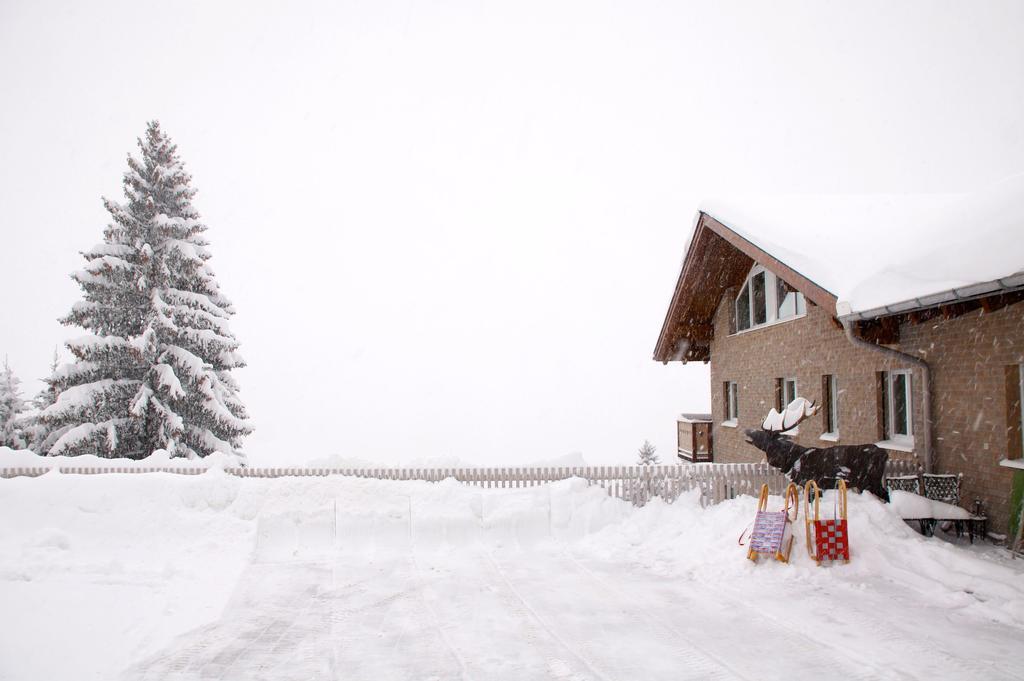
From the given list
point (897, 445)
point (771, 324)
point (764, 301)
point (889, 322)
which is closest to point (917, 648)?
point (897, 445)

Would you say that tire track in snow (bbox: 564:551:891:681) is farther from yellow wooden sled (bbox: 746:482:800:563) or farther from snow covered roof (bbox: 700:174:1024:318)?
snow covered roof (bbox: 700:174:1024:318)

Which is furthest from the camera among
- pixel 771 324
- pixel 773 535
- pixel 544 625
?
pixel 771 324

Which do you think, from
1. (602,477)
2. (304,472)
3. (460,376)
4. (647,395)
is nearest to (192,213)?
(304,472)

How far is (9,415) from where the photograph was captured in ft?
77.0

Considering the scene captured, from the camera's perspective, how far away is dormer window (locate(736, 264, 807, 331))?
16.0m


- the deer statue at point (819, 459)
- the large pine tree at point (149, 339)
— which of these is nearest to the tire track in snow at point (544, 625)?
the deer statue at point (819, 459)

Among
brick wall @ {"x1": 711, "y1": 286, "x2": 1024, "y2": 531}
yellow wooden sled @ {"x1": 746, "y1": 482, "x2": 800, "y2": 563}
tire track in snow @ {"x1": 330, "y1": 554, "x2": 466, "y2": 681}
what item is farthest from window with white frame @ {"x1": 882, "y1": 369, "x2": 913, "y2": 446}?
tire track in snow @ {"x1": 330, "y1": 554, "x2": 466, "y2": 681}

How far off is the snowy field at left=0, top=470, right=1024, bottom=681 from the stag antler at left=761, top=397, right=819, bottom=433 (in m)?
1.70

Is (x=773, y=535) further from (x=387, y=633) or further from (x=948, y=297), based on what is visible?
(x=387, y=633)

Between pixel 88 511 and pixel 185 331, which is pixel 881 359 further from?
pixel 185 331

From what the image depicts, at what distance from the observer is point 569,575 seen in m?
8.96

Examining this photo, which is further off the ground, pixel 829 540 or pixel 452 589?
pixel 829 540

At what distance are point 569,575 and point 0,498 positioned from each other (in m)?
9.43

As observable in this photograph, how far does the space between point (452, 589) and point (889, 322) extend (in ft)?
29.2
